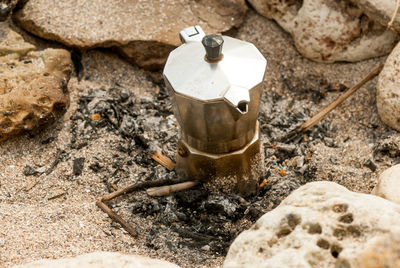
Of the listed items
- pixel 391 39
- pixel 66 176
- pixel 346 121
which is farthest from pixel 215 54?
pixel 391 39

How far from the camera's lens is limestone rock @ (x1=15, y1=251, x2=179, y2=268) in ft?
3.78

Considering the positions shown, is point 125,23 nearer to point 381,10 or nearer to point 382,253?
point 381,10

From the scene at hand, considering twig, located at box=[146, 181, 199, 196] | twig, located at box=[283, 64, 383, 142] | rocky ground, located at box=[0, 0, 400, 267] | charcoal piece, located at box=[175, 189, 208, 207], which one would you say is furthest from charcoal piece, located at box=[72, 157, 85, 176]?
twig, located at box=[283, 64, 383, 142]

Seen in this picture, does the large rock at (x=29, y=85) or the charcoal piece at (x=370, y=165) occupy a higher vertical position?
the charcoal piece at (x=370, y=165)

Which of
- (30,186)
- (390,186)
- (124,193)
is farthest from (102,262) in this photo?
(390,186)

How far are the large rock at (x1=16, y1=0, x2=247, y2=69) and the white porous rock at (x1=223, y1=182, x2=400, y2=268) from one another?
1.12 metres

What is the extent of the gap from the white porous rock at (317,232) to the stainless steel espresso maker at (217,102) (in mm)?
335

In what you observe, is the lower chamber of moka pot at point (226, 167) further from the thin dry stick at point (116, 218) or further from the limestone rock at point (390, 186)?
the limestone rock at point (390, 186)

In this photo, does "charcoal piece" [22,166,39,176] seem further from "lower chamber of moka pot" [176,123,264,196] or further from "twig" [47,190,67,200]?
"lower chamber of moka pot" [176,123,264,196]

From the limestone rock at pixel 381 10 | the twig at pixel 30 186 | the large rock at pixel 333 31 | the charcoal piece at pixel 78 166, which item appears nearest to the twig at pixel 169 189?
the charcoal piece at pixel 78 166

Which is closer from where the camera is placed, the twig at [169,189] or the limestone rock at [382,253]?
the limestone rock at [382,253]

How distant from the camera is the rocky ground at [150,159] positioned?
144 centimetres

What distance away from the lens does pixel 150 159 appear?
1.77m

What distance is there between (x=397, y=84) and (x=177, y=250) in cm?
104
